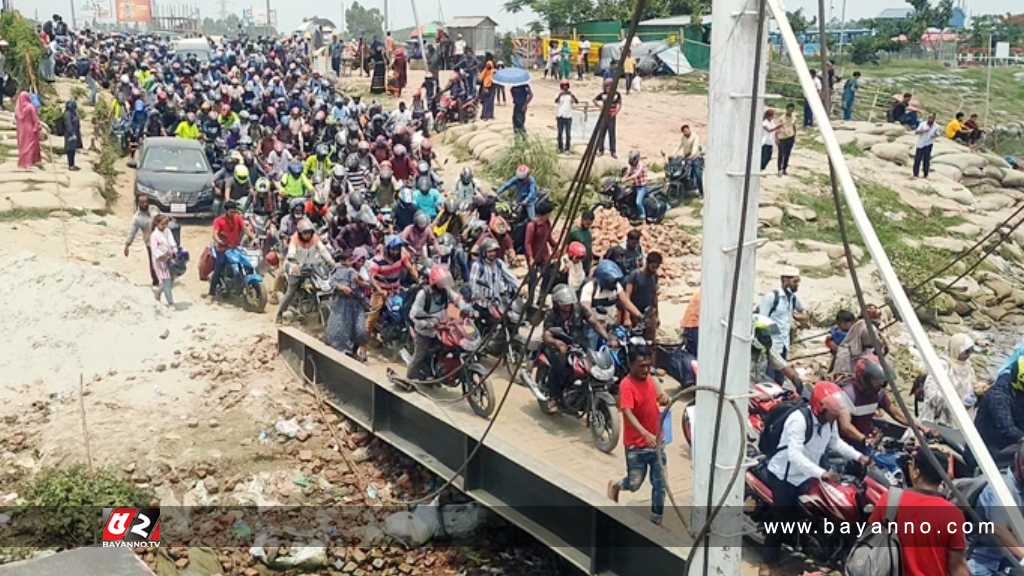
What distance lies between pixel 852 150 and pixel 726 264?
20.8 metres

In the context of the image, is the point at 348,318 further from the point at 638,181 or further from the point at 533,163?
the point at 533,163

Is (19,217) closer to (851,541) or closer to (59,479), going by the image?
(59,479)

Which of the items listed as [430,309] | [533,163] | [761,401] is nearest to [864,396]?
[761,401]

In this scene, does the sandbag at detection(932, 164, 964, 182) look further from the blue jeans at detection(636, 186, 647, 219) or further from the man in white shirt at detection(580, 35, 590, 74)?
the man in white shirt at detection(580, 35, 590, 74)

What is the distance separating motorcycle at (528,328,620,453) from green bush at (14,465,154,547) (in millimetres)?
3969

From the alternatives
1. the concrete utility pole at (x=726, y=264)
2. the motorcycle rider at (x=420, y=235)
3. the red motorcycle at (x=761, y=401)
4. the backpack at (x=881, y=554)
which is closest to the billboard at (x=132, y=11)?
the motorcycle rider at (x=420, y=235)

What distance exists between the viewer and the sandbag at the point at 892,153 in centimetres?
2405

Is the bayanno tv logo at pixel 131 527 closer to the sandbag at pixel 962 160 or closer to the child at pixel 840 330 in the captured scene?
the child at pixel 840 330

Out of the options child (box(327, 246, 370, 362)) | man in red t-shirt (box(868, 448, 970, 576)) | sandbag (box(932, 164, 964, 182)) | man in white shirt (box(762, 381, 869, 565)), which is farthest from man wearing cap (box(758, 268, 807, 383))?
sandbag (box(932, 164, 964, 182))

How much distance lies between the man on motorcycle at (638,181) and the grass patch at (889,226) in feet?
8.45

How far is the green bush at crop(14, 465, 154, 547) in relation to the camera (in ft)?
27.5

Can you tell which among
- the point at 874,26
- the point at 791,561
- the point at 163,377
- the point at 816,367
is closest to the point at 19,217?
the point at 163,377

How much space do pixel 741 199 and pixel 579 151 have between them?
16158 mm

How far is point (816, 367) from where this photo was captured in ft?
40.2
